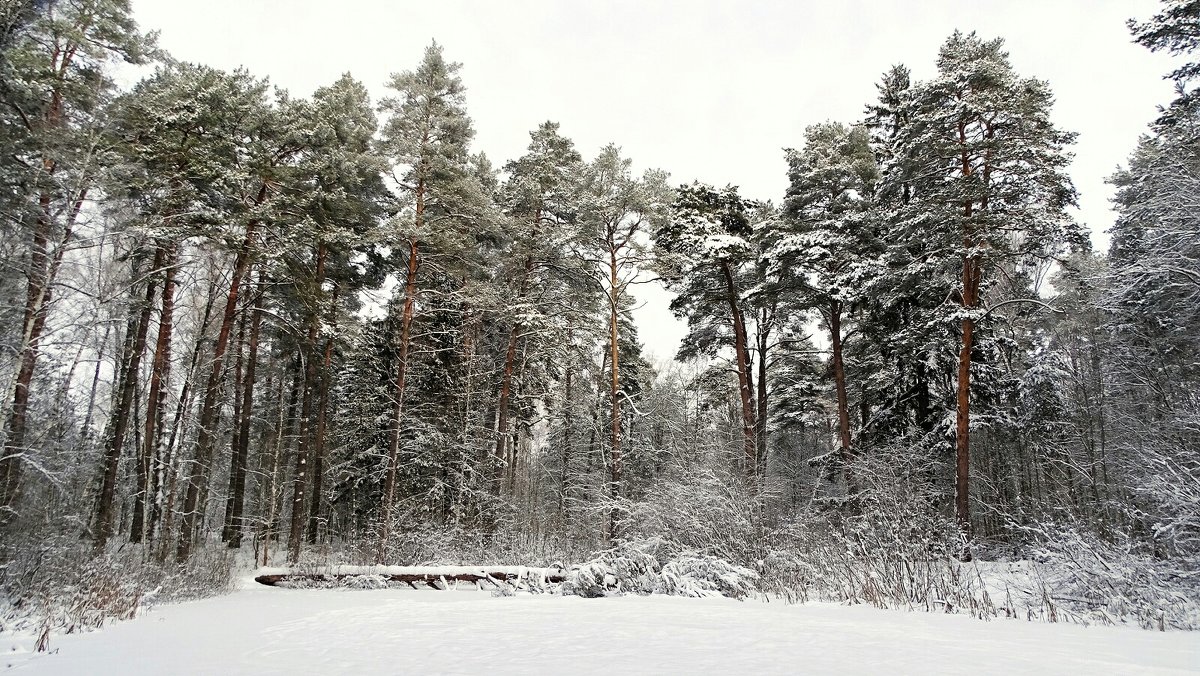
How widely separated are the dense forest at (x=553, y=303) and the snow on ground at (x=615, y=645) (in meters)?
3.18


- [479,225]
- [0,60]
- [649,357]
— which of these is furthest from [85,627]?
[649,357]

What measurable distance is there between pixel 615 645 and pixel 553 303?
15.7 meters

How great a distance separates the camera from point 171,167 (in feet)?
39.9

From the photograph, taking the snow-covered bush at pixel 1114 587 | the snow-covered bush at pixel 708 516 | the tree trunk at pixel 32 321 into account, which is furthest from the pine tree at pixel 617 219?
the tree trunk at pixel 32 321

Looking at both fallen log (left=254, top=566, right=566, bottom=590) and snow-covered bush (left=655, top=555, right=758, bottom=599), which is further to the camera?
fallen log (left=254, top=566, right=566, bottom=590)

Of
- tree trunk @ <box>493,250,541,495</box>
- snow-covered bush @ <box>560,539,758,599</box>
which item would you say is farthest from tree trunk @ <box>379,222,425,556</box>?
snow-covered bush @ <box>560,539,758,599</box>

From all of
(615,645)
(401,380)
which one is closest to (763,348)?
(401,380)

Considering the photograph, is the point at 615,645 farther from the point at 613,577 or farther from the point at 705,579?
the point at 705,579

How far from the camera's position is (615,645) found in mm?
4039

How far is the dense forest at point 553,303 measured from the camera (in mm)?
9367

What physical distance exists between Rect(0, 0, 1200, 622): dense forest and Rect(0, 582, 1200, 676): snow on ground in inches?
125

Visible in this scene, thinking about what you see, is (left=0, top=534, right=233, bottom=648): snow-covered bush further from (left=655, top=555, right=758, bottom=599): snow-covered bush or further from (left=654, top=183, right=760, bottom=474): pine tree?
(left=654, top=183, right=760, bottom=474): pine tree

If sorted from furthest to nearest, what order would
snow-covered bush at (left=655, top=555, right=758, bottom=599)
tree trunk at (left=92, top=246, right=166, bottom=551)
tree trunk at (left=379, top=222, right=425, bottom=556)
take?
tree trunk at (left=379, top=222, right=425, bottom=556), tree trunk at (left=92, top=246, right=166, bottom=551), snow-covered bush at (left=655, top=555, right=758, bottom=599)

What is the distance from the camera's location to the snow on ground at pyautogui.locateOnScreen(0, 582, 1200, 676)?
3246 mm
